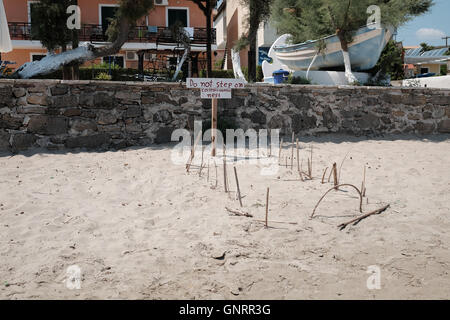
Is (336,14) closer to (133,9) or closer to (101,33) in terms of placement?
(133,9)

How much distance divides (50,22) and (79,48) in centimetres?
112

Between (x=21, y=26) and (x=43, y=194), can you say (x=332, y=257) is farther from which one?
(x=21, y=26)

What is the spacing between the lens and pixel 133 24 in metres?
9.51

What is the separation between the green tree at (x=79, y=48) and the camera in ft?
29.3

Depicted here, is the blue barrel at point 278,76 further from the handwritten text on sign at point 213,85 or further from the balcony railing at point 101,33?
the balcony railing at point 101,33

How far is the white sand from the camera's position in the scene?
2957 mm

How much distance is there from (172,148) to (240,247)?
3.68m

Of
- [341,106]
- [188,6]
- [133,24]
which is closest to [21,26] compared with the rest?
[188,6]

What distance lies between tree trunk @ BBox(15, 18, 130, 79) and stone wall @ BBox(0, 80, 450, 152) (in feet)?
8.61

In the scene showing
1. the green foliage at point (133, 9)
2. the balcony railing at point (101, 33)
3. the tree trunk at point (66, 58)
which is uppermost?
the balcony railing at point (101, 33)

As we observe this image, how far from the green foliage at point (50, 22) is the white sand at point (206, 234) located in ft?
17.5

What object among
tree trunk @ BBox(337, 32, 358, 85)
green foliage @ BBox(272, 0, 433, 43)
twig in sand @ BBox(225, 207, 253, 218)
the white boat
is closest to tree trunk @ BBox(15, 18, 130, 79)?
green foliage @ BBox(272, 0, 433, 43)

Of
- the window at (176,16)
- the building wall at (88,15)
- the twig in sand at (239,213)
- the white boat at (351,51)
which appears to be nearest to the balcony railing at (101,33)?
the building wall at (88,15)

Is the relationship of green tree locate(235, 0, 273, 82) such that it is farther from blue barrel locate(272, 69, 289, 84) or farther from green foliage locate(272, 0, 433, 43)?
green foliage locate(272, 0, 433, 43)
